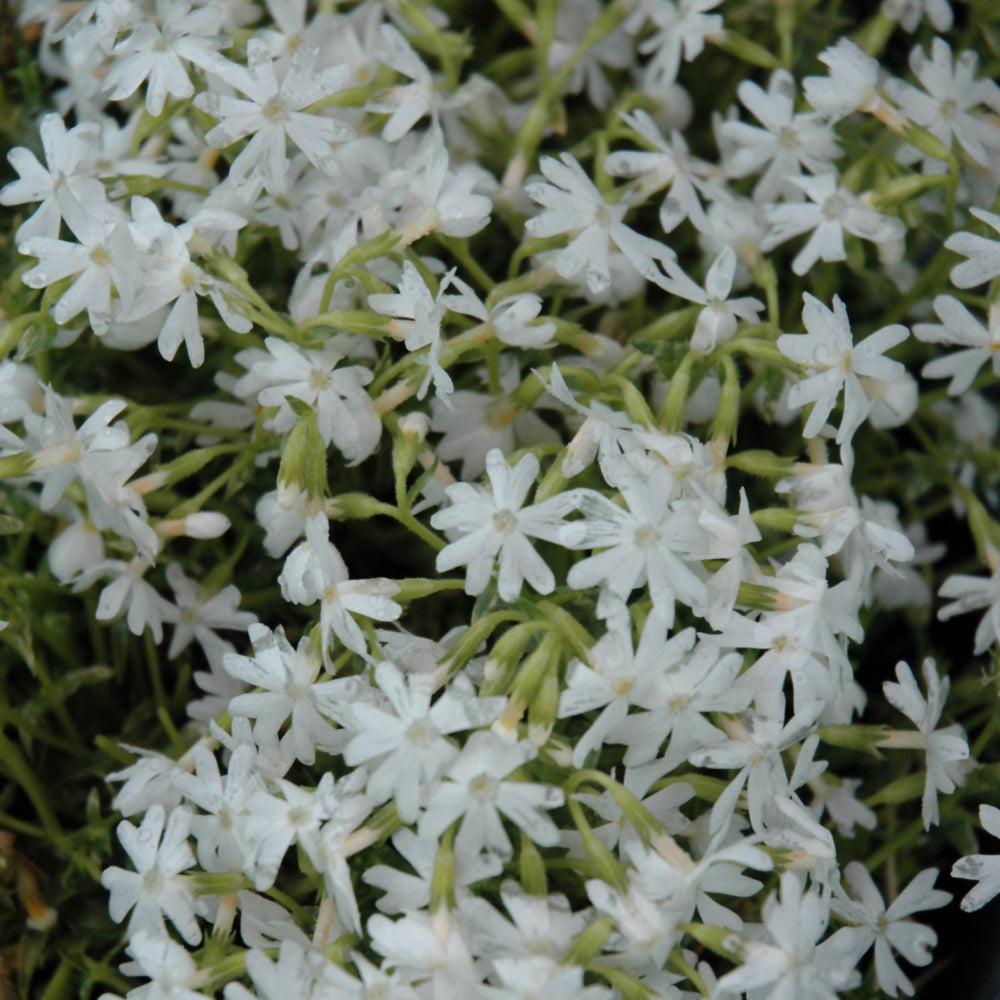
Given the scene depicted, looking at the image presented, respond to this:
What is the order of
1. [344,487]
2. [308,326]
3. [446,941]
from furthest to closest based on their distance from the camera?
1. [344,487]
2. [308,326]
3. [446,941]

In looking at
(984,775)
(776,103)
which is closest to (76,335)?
(776,103)

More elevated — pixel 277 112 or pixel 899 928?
pixel 277 112

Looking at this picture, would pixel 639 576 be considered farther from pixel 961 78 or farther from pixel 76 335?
pixel 961 78

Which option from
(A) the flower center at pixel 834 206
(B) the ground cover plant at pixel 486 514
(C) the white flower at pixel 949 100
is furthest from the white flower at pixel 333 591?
(C) the white flower at pixel 949 100

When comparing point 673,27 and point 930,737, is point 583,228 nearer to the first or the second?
point 673,27

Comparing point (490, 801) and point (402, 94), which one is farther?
point (402, 94)

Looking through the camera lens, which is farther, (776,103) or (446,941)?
(776,103)

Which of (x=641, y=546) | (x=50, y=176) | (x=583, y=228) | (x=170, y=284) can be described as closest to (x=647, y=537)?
(x=641, y=546)
